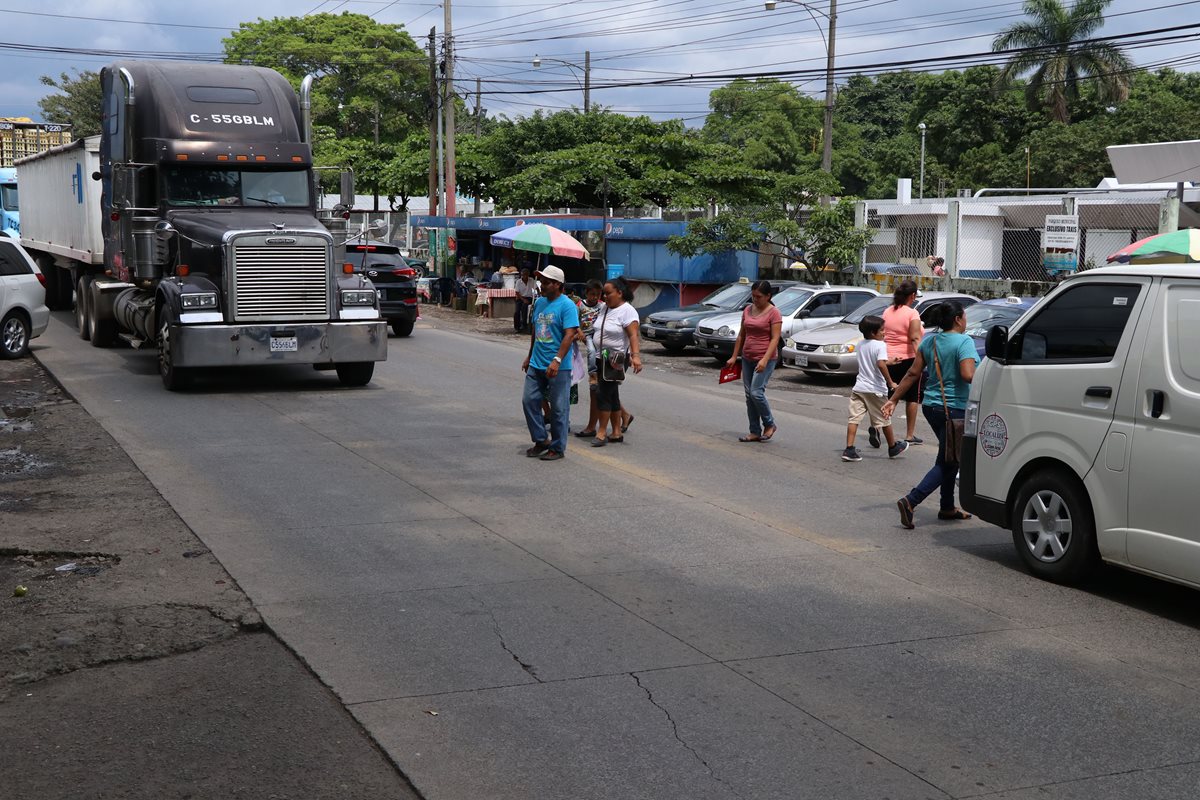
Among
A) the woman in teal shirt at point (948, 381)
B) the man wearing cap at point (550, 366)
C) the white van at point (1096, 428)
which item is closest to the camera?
the white van at point (1096, 428)

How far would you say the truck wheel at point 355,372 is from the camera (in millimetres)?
17078

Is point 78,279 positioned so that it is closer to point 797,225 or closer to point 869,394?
point 797,225

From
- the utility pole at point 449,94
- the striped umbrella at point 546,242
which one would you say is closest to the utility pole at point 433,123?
the utility pole at point 449,94

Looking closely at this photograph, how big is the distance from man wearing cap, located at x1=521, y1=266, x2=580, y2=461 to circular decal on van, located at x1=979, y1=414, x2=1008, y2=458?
4432 mm

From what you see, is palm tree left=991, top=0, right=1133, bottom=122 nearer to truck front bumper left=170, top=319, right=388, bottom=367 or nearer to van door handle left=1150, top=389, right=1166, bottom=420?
truck front bumper left=170, top=319, right=388, bottom=367

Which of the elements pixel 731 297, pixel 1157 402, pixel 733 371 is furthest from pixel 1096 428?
pixel 731 297

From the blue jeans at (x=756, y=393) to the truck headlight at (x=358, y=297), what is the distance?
225 inches

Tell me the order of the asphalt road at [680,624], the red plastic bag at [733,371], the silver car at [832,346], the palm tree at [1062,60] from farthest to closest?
the palm tree at [1062,60]
the silver car at [832,346]
the red plastic bag at [733,371]
the asphalt road at [680,624]

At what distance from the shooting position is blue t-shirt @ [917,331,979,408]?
32.1 ft

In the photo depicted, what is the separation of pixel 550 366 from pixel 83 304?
14.2 meters

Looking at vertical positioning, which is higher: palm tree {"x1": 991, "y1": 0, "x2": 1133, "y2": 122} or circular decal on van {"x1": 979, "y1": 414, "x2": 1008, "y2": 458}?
palm tree {"x1": 991, "y1": 0, "x2": 1133, "y2": 122}

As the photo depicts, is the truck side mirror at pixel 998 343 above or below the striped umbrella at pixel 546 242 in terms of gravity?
below

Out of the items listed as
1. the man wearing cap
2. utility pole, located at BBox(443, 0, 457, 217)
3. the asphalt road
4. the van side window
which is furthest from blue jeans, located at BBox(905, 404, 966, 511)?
utility pole, located at BBox(443, 0, 457, 217)

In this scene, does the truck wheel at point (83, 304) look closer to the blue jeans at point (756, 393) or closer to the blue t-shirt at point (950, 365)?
the blue jeans at point (756, 393)
